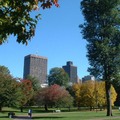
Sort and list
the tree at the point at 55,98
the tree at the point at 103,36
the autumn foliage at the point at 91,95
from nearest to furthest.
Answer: the tree at the point at 103,36 → the tree at the point at 55,98 → the autumn foliage at the point at 91,95

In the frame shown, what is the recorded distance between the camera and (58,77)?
12825 cm

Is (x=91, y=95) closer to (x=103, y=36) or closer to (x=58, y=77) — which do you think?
(x=58, y=77)

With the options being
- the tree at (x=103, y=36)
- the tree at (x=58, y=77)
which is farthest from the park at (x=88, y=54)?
the tree at (x=58, y=77)

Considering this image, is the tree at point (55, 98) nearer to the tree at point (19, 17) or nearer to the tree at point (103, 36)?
the tree at point (103, 36)

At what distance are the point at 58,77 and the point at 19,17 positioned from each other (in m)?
122

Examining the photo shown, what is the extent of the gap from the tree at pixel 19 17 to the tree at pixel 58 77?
12095 centimetres

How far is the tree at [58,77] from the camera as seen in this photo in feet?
419

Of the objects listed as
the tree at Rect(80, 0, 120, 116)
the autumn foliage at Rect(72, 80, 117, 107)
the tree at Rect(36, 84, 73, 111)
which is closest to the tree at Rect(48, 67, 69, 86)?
the autumn foliage at Rect(72, 80, 117, 107)

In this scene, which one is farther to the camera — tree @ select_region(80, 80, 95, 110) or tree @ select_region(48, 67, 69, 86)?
tree @ select_region(48, 67, 69, 86)

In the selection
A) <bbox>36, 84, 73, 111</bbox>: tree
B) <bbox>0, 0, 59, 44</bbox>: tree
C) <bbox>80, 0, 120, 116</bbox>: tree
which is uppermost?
<bbox>80, 0, 120, 116</bbox>: tree

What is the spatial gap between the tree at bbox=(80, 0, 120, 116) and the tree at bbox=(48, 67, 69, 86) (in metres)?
83.0

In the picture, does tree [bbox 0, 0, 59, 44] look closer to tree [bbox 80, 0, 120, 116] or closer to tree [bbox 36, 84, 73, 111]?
tree [bbox 80, 0, 120, 116]

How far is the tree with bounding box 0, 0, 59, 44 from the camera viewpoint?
21.0 feet

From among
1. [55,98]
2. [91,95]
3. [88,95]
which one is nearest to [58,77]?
[88,95]
